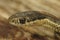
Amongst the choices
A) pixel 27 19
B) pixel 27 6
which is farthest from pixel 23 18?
pixel 27 6

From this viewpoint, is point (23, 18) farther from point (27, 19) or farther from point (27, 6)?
point (27, 6)

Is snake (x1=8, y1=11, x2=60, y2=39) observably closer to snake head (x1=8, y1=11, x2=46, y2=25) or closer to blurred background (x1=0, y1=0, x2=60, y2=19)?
snake head (x1=8, y1=11, x2=46, y2=25)

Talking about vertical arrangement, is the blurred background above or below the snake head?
above

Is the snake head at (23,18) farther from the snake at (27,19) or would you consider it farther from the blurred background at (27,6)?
the blurred background at (27,6)

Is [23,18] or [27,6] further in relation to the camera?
[27,6]

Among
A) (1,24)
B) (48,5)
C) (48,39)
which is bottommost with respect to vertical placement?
(48,39)

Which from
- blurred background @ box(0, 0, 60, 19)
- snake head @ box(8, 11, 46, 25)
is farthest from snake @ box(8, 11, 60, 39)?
blurred background @ box(0, 0, 60, 19)

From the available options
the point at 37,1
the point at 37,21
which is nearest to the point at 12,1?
the point at 37,1

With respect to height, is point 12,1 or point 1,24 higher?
point 12,1

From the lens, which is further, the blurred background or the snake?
the blurred background

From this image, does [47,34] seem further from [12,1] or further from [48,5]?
[12,1]

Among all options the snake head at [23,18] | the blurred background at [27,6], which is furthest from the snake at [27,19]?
the blurred background at [27,6]
